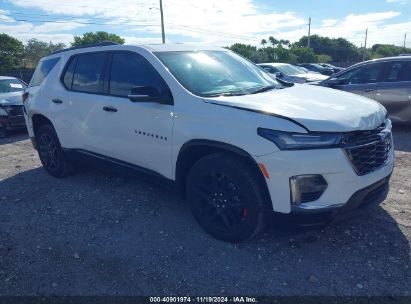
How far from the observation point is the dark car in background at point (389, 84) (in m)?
7.11

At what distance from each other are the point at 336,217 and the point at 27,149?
Answer: 272 inches

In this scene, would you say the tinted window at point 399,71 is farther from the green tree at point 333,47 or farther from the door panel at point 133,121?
the green tree at point 333,47

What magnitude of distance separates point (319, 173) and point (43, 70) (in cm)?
444

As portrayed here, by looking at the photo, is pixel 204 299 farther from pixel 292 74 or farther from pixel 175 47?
pixel 292 74

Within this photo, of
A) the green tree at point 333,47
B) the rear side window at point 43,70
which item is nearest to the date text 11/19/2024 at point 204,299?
the rear side window at point 43,70

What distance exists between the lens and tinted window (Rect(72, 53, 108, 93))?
14.2 ft

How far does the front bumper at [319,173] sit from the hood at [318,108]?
22 cm

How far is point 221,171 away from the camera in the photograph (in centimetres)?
316

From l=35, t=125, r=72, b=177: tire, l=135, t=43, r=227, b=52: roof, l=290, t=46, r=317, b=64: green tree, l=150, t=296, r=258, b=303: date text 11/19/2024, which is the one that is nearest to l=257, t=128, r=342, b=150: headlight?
l=150, t=296, r=258, b=303: date text 11/19/2024

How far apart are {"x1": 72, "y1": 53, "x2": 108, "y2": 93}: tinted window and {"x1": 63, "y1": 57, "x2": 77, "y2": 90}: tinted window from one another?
8 centimetres

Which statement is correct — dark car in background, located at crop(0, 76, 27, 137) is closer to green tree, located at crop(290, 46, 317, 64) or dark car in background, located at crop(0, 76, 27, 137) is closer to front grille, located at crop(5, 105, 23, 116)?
front grille, located at crop(5, 105, 23, 116)

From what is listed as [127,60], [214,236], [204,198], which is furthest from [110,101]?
[214,236]

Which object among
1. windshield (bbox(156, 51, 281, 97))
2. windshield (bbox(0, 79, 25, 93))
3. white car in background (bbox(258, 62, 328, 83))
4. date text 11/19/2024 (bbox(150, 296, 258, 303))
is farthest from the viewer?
white car in background (bbox(258, 62, 328, 83))

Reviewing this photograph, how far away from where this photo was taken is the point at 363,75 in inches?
306
